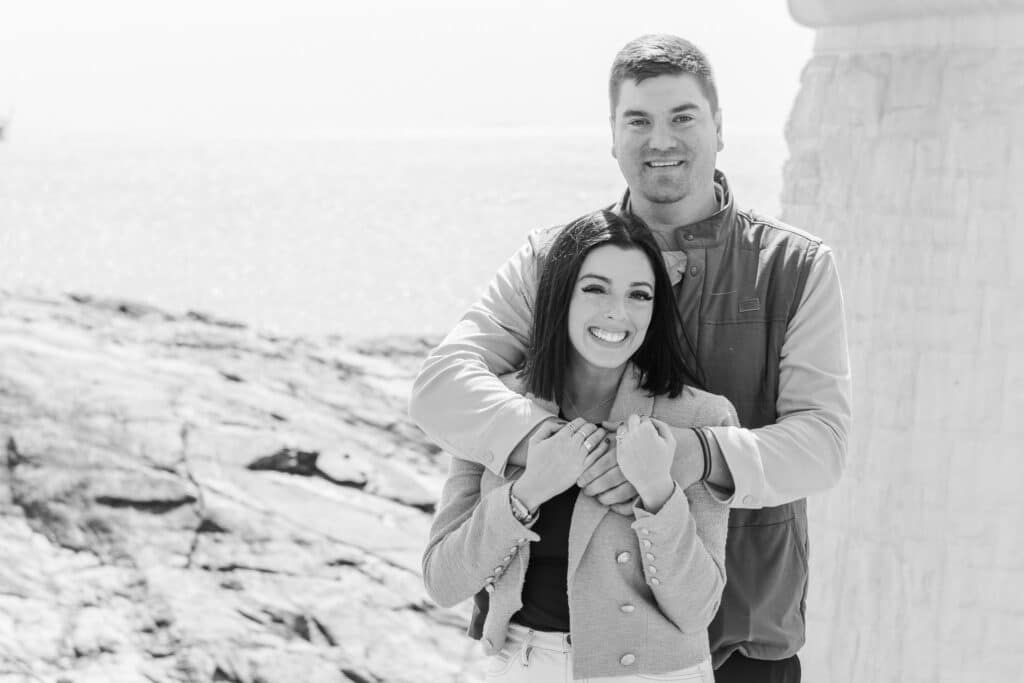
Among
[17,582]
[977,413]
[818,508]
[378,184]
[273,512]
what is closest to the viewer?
[977,413]

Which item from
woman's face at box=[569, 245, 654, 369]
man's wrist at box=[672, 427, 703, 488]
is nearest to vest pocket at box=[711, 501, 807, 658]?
man's wrist at box=[672, 427, 703, 488]

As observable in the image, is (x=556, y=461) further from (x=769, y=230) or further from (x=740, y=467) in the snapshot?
(x=769, y=230)

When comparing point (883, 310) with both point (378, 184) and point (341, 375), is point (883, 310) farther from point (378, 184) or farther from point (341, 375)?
point (378, 184)

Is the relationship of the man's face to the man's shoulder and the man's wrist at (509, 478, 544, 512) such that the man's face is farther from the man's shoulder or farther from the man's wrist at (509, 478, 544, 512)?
the man's wrist at (509, 478, 544, 512)

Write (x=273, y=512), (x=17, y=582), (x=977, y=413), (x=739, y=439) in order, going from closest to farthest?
1. (x=739, y=439)
2. (x=977, y=413)
3. (x=17, y=582)
4. (x=273, y=512)

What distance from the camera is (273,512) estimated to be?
456 cm

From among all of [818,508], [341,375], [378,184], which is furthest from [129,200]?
[818,508]

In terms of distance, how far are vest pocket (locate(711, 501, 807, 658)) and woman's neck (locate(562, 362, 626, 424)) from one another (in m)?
0.26

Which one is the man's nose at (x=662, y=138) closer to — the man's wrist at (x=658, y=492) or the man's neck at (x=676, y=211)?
the man's neck at (x=676, y=211)

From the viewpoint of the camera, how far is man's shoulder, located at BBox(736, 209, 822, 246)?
1.76m

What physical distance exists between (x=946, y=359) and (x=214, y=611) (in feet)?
8.03

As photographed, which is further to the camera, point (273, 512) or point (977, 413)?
point (273, 512)

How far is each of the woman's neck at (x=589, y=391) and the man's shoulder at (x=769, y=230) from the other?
1.01 ft

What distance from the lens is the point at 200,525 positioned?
4.36 metres
